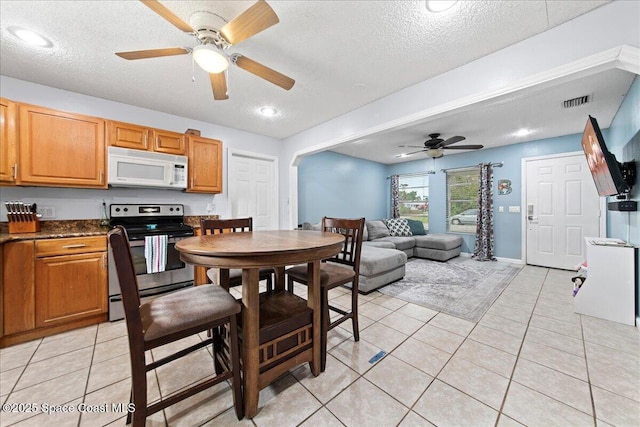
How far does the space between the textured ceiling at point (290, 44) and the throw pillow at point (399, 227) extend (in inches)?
144

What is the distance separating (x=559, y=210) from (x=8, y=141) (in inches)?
308

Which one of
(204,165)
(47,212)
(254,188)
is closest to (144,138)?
(204,165)

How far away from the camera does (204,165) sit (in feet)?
11.4

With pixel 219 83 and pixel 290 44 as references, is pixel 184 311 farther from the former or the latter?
pixel 290 44

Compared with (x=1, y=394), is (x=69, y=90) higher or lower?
higher

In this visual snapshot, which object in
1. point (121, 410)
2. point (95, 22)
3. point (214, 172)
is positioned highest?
point (95, 22)

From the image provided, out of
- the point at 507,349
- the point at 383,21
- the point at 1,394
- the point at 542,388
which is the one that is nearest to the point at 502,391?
the point at 542,388

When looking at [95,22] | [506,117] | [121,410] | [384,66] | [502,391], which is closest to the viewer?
[121,410]

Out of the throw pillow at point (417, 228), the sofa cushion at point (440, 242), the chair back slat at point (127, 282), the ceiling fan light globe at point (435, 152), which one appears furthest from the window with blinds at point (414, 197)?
the chair back slat at point (127, 282)

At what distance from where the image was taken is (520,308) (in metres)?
2.70

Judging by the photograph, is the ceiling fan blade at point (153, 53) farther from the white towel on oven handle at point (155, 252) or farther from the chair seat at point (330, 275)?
the chair seat at point (330, 275)

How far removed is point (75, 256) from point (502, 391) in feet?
12.2

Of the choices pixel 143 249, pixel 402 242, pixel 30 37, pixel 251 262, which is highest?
pixel 30 37

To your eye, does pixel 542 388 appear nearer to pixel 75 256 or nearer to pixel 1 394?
pixel 1 394
